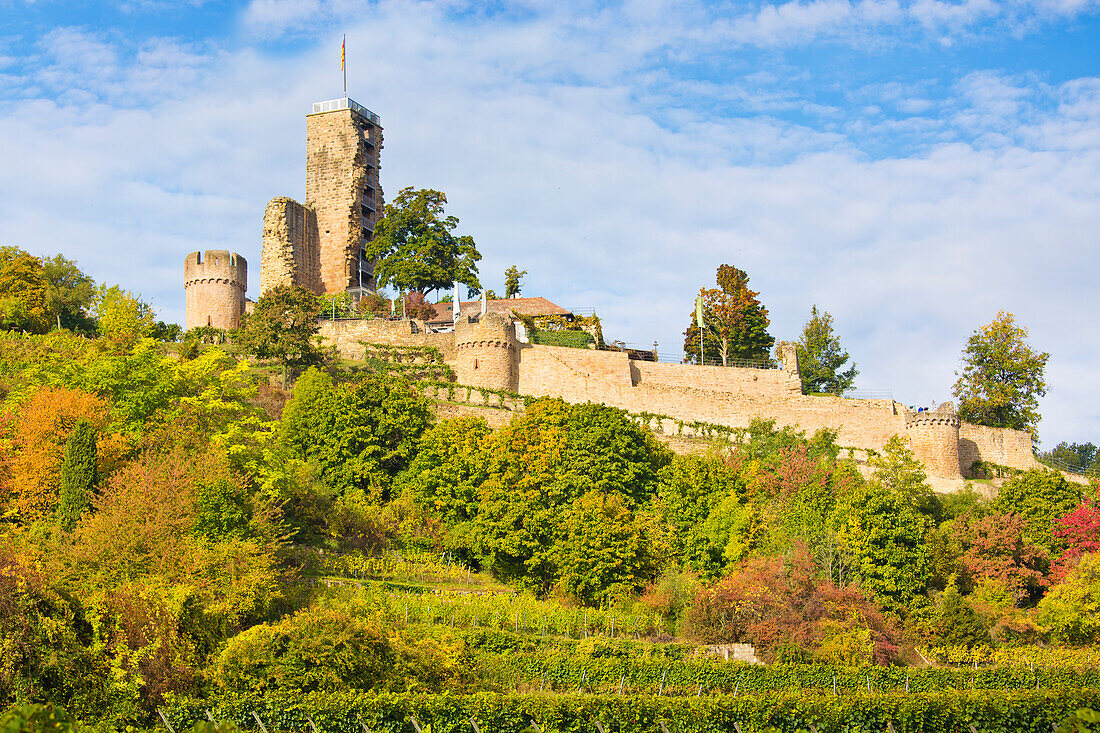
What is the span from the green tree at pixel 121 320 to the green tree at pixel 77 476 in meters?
7.00

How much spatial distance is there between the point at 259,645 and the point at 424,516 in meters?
11.2

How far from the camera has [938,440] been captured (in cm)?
4319

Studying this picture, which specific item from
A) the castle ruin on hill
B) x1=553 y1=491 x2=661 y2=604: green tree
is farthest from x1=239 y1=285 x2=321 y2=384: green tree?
x1=553 y1=491 x2=661 y2=604: green tree

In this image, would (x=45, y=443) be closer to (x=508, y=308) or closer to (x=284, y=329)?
(x=284, y=329)

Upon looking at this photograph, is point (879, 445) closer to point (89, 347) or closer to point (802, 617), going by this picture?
point (802, 617)

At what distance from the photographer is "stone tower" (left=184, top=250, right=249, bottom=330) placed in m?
46.6

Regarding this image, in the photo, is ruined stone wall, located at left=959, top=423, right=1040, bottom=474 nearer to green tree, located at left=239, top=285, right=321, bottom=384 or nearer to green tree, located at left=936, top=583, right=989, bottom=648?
green tree, located at left=936, top=583, right=989, bottom=648

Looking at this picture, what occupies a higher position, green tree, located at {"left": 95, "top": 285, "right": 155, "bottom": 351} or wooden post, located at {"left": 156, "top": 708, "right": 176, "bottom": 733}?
green tree, located at {"left": 95, "top": 285, "right": 155, "bottom": 351}

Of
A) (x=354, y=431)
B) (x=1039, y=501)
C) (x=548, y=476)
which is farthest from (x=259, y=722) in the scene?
(x=1039, y=501)

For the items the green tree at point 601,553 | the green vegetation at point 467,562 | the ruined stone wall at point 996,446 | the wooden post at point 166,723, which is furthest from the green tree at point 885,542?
the wooden post at point 166,723

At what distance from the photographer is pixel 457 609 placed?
29.6 meters

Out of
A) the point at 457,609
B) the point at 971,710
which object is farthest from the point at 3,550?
the point at 971,710

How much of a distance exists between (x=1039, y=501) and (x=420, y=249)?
2795cm

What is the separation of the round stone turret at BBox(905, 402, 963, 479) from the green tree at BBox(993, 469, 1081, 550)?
267cm
